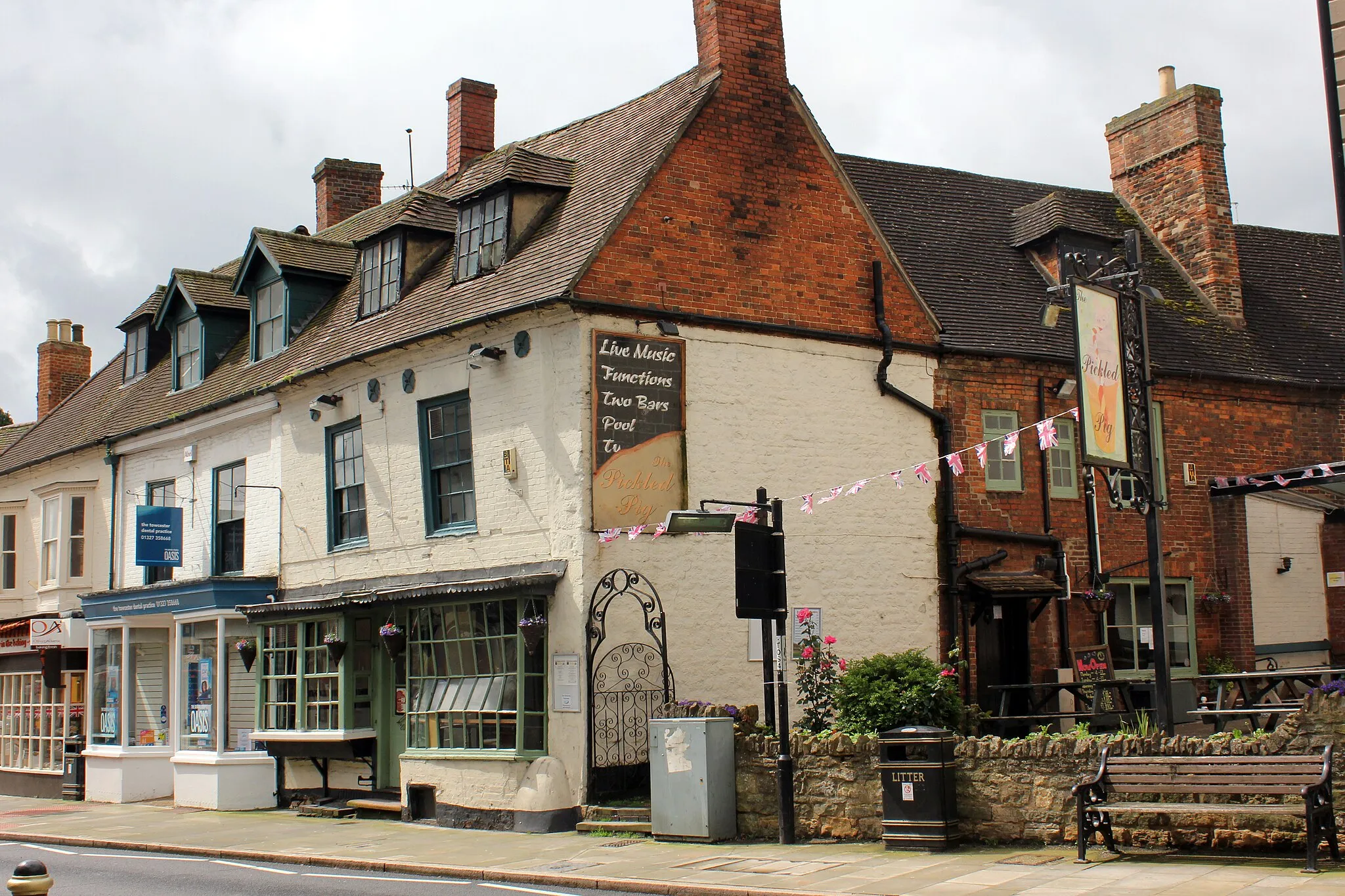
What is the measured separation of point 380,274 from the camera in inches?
795

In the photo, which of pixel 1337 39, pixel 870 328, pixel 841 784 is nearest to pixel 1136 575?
pixel 870 328

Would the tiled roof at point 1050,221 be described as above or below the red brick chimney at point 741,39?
below

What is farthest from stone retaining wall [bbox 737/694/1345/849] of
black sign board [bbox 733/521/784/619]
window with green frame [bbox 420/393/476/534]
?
window with green frame [bbox 420/393/476/534]

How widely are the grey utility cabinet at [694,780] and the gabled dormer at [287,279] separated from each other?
35.7 feet

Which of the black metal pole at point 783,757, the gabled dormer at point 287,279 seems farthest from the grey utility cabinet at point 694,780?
the gabled dormer at point 287,279

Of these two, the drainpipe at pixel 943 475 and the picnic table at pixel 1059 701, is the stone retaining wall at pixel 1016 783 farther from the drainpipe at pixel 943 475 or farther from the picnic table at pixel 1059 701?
the drainpipe at pixel 943 475

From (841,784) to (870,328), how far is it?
688 centimetres

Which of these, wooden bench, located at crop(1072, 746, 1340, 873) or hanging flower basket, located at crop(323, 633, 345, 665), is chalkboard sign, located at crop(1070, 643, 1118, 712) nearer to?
wooden bench, located at crop(1072, 746, 1340, 873)

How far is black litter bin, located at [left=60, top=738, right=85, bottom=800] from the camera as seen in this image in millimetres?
23969

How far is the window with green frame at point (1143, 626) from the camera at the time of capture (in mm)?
19859

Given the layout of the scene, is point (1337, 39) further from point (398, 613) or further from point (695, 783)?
point (398, 613)

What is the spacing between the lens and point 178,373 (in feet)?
81.2

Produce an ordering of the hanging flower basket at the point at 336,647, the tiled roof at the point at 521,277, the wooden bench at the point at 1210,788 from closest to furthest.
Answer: the wooden bench at the point at 1210,788, the tiled roof at the point at 521,277, the hanging flower basket at the point at 336,647

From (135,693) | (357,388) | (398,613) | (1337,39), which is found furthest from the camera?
(135,693)
